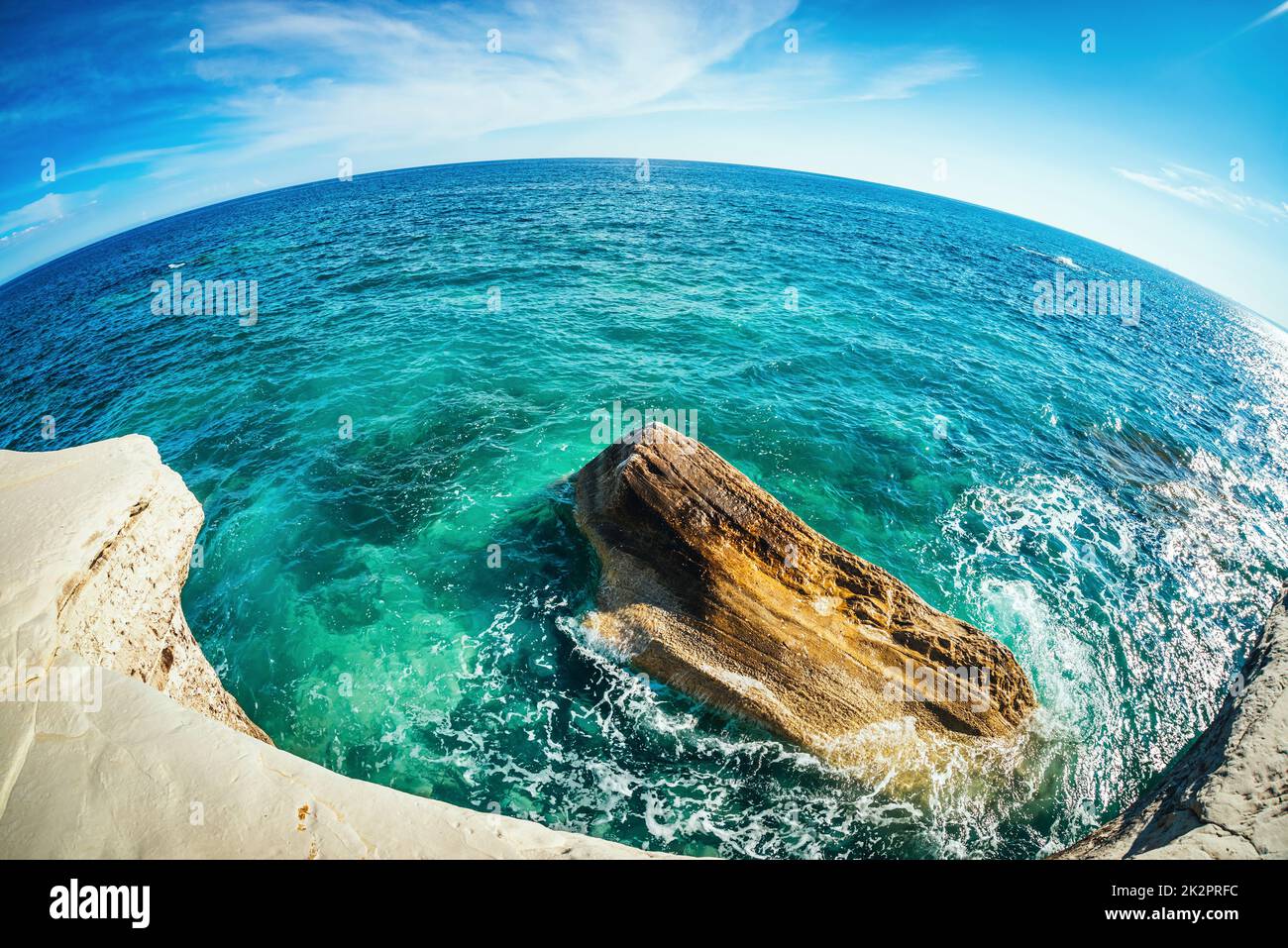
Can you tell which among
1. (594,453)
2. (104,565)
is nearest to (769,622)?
(594,453)

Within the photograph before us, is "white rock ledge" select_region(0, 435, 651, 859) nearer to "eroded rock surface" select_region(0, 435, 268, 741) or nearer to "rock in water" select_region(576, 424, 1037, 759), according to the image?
"eroded rock surface" select_region(0, 435, 268, 741)

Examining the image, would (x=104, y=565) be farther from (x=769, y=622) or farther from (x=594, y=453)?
(x=594, y=453)

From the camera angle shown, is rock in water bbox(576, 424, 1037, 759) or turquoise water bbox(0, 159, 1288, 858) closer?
turquoise water bbox(0, 159, 1288, 858)

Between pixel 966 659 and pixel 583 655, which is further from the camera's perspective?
pixel 583 655

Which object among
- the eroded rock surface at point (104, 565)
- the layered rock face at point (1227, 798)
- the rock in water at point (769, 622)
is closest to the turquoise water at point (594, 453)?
the rock in water at point (769, 622)

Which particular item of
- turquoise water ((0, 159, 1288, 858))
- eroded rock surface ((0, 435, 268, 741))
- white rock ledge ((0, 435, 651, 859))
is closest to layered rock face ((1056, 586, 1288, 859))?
turquoise water ((0, 159, 1288, 858))

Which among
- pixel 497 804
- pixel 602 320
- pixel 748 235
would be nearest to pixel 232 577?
pixel 497 804
